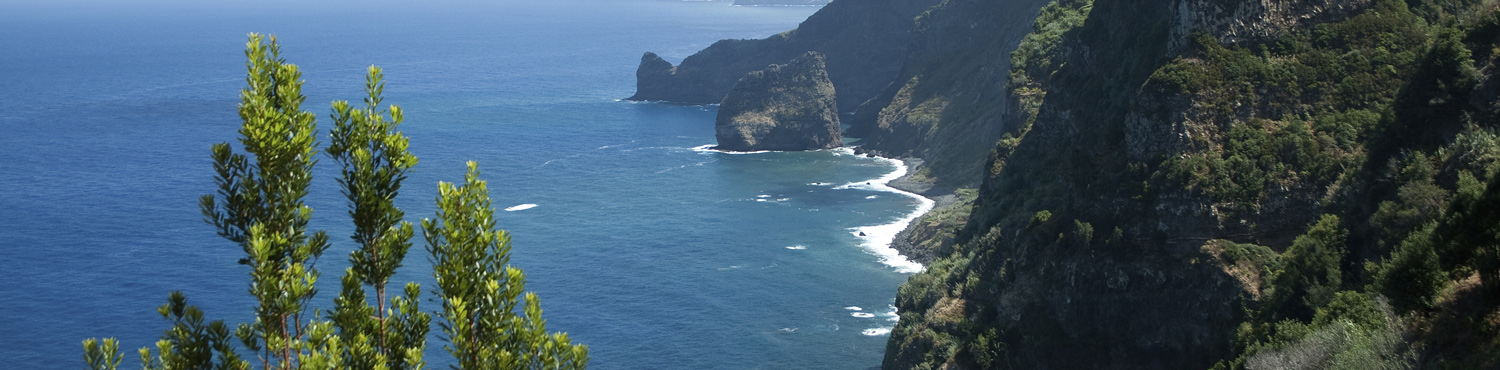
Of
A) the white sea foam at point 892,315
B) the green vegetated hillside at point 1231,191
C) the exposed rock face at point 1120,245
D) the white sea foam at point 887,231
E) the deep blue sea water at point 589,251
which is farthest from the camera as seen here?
the white sea foam at point 887,231

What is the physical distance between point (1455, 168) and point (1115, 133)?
27.1m

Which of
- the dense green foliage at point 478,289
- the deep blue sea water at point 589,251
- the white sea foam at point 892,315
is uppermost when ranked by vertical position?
the dense green foliage at point 478,289

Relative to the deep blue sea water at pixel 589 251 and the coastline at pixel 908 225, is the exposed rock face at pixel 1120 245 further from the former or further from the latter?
the coastline at pixel 908 225

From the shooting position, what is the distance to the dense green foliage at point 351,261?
2134 cm

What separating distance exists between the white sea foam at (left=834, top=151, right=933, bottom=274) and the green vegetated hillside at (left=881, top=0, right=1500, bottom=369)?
2736 cm

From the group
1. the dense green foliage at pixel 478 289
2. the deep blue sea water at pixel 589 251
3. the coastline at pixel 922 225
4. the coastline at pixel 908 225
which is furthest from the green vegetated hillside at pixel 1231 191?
the dense green foliage at pixel 478 289

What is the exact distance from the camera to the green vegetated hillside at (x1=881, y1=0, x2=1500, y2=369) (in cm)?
6184

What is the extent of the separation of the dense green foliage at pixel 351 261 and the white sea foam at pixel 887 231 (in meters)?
102

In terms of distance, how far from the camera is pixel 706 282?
12038cm

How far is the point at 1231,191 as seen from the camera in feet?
238

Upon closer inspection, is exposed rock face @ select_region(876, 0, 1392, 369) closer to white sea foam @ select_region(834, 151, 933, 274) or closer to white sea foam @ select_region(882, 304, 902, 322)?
white sea foam @ select_region(882, 304, 902, 322)

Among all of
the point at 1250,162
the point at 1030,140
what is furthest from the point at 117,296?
the point at 1250,162

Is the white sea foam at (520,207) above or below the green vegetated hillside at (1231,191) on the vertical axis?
below

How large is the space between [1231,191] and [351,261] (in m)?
62.9
